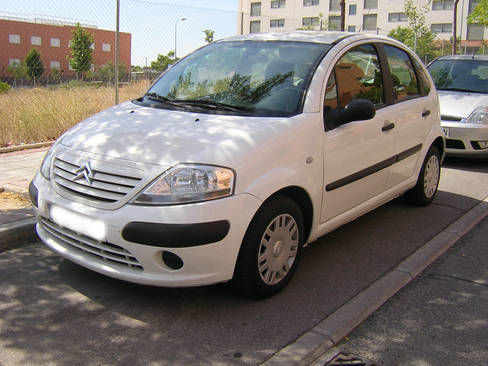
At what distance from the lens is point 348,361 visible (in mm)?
3002

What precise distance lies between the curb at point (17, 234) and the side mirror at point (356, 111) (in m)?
2.77

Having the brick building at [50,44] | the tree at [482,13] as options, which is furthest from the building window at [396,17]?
the tree at [482,13]

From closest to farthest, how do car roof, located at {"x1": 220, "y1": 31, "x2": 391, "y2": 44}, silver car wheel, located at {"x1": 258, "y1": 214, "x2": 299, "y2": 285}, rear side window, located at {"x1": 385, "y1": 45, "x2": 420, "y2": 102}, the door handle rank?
silver car wheel, located at {"x1": 258, "y1": 214, "x2": 299, "y2": 285}, car roof, located at {"x1": 220, "y1": 31, "x2": 391, "y2": 44}, the door handle, rear side window, located at {"x1": 385, "y1": 45, "x2": 420, "y2": 102}

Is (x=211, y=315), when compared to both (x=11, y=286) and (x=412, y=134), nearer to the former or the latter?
(x=11, y=286)

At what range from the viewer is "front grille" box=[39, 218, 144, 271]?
3.32m

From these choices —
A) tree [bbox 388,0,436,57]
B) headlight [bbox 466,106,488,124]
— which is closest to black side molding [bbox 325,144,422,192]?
headlight [bbox 466,106,488,124]

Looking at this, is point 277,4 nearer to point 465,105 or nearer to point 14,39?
point 14,39

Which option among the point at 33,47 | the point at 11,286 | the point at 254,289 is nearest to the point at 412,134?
the point at 254,289

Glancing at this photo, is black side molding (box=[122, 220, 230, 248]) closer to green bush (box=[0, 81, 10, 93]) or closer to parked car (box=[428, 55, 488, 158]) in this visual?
parked car (box=[428, 55, 488, 158])

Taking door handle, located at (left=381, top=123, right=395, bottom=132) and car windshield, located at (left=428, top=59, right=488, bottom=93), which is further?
car windshield, located at (left=428, top=59, right=488, bottom=93)

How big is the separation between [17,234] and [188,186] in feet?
7.04

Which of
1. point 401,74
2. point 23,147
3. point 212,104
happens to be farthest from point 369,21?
point 212,104

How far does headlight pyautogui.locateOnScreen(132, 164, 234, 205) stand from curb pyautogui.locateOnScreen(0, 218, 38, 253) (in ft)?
6.14

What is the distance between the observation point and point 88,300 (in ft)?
11.9
